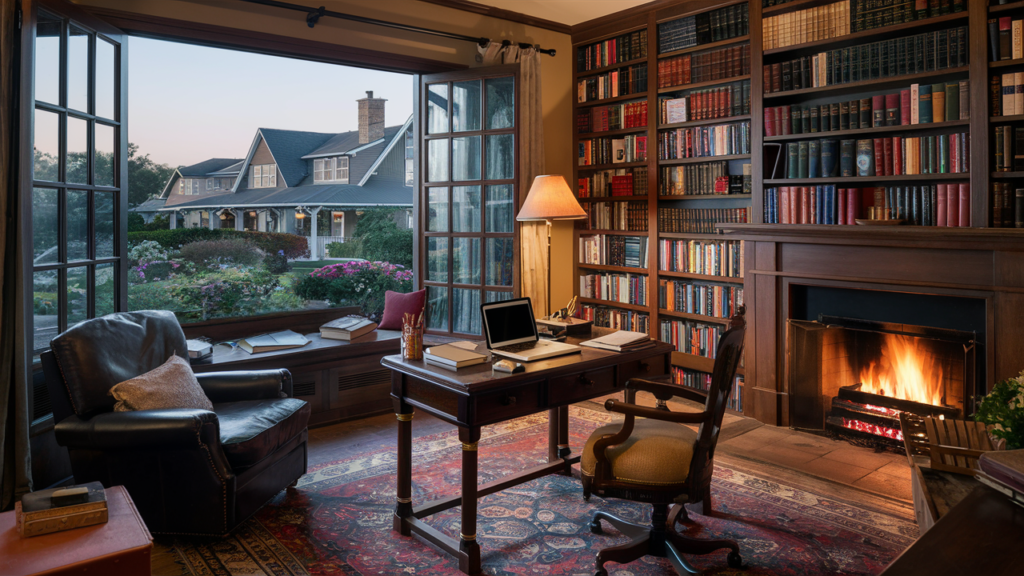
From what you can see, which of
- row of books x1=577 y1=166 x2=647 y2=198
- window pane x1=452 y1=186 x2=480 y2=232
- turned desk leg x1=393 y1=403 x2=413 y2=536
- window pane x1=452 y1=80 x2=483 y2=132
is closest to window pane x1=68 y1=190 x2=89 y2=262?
turned desk leg x1=393 y1=403 x2=413 y2=536

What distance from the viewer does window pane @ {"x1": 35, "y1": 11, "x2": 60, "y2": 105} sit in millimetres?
3113

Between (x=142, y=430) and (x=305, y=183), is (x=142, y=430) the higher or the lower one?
the lower one

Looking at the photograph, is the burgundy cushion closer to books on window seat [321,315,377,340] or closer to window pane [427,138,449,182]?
books on window seat [321,315,377,340]

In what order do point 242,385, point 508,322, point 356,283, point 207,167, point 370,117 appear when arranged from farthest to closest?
point 370,117 → point 356,283 → point 207,167 → point 242,385 → point 508,322

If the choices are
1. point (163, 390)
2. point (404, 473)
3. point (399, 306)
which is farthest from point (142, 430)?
point (399, 306)

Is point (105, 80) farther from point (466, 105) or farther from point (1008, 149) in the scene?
point (1008, 149)

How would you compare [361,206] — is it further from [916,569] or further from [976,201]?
[916,569]

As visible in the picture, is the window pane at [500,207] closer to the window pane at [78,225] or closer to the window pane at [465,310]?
the window pane at [465,310]

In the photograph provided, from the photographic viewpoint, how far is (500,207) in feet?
16.2

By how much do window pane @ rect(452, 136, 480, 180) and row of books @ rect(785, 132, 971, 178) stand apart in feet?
6.90

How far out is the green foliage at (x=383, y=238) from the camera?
7246 millimetres

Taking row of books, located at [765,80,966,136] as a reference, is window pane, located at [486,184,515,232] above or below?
below

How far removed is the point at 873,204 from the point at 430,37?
3.16m

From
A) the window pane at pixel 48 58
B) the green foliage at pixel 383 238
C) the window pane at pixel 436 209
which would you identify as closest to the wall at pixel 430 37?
the window pane at pixel 48 58
